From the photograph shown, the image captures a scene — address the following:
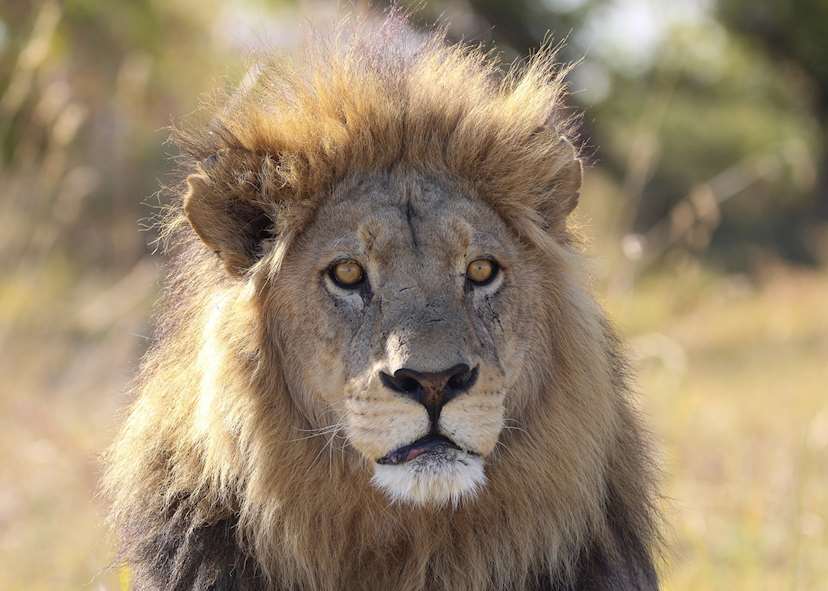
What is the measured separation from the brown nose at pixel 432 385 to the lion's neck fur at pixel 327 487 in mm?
398

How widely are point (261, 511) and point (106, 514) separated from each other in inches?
30.4

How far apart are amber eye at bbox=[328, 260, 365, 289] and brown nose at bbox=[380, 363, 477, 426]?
412 mm

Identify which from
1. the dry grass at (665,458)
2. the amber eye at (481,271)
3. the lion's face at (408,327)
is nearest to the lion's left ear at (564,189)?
the lion's face at (408,327)

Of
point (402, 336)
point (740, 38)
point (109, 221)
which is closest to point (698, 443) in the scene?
point (402, 336)

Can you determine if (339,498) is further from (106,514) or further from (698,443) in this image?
(698,443)

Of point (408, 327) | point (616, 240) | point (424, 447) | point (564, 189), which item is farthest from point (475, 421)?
point (616, 240)

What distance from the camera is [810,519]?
5730 mm

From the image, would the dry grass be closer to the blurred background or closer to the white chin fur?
the blurred background

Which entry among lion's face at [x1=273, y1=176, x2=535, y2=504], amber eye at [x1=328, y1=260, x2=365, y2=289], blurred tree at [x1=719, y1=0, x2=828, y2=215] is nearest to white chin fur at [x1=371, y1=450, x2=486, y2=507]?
lion's face at [x1=273, y1=176, x2=535, y2=504]

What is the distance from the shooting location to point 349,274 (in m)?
3.42

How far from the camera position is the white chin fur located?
305cm

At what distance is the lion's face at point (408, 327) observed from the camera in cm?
306

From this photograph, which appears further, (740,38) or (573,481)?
(740,38)

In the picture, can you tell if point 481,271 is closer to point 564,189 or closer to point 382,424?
point 564,189
